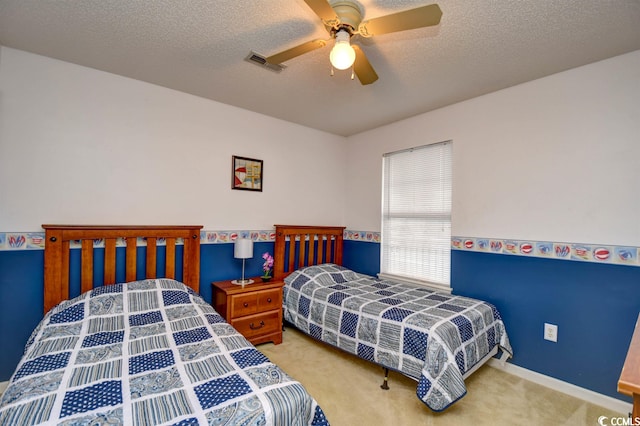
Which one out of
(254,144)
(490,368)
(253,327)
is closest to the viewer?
(490,368)

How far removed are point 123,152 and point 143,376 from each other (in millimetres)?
1951

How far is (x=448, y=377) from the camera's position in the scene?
6.23 ft

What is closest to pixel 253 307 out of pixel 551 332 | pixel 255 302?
pixel 255 302

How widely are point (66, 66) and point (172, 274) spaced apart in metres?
1.85

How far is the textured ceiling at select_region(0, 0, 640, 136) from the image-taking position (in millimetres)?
1650

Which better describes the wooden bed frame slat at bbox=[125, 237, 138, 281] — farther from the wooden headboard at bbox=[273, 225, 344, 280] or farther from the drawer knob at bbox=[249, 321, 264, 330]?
the wooden headboard at bbox=[273, 225, 344, 280]

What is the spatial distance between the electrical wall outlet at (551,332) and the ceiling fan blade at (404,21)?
2.39 m

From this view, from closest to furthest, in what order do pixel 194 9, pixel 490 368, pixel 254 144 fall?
pixel 194 9, pixel 490 368, pixel 254 144

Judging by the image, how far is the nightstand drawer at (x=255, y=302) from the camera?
8.89ft

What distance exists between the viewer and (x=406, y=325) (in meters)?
2.15

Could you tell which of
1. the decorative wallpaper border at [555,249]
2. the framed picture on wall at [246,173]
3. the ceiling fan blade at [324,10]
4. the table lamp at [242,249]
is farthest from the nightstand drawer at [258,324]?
the ceiling fan blade at [324,10]

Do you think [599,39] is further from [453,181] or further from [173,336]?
[173,336]

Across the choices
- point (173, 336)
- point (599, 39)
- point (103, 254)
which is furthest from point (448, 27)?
point (103, 254)

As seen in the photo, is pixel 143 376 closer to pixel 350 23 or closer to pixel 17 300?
pixel 17 300
